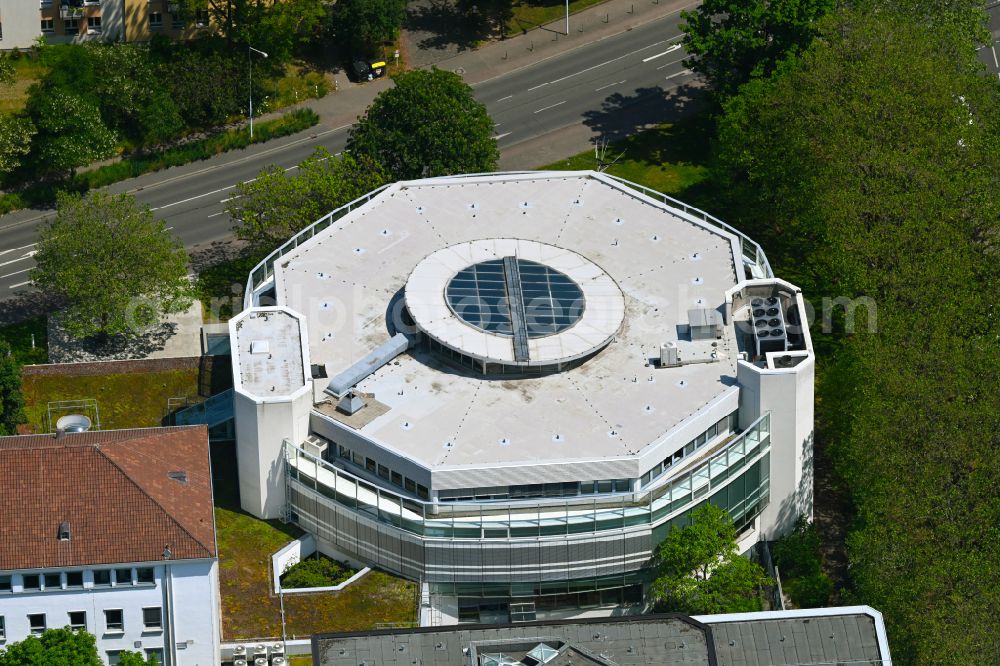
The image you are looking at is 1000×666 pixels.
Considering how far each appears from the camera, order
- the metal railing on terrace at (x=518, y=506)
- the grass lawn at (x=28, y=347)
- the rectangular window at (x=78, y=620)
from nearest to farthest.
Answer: the rectangular window at (x=78, y=620)
the metal railing on terrace at (x=518, y=506)
the grass lawn at (x=28, y=347)

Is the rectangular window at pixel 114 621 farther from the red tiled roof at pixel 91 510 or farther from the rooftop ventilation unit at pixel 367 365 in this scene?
the rooftop ventilation unit at pixel 367 365

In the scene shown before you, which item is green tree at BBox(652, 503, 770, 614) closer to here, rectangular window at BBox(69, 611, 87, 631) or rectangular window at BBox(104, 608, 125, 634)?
rectangular window at BBox(104, 608, 125, 634)

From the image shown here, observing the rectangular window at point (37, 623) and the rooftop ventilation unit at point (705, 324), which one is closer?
the rectangular window at point (37, 623)

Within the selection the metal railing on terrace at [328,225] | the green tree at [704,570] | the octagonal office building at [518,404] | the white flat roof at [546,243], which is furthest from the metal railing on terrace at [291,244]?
the green tree at [704,570]

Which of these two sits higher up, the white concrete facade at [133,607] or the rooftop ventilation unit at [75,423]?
the rooftop ventilation unit at [75,423]

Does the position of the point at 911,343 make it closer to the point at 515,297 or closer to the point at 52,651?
the point at 515,297

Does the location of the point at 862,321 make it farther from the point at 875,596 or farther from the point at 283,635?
the point at 283,635
